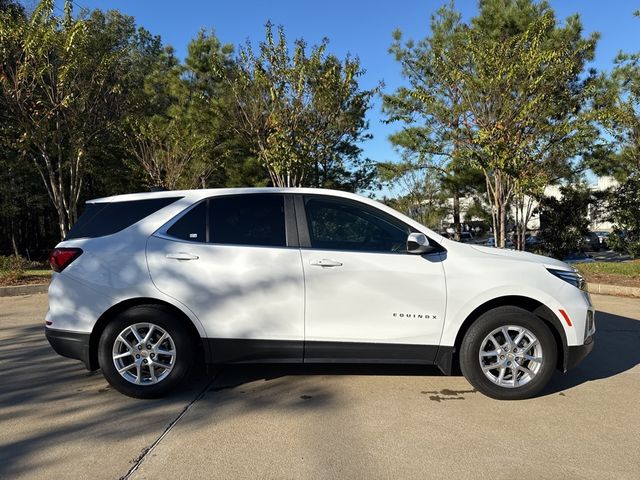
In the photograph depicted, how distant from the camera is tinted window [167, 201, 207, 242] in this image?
14.3 ft

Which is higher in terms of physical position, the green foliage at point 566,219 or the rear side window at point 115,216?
the green foliage at point 566,219

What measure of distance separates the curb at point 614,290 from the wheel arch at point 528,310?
20.1 ft

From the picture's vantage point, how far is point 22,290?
10.7 m

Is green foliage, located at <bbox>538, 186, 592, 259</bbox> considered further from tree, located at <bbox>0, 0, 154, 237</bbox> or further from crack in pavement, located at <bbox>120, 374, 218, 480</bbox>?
crack in pavement, located at <bbox>120, 374, 218, 480</bbox>

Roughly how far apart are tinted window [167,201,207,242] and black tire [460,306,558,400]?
2479mm

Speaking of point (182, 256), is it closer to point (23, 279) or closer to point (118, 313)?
point (118, 313)

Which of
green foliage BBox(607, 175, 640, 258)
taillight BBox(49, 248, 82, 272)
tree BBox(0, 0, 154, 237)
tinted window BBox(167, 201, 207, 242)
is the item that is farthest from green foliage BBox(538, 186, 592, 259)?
taillight BBox(49, 248, 82, 272)

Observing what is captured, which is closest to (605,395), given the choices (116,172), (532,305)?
(532,305)

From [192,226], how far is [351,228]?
1416 mm

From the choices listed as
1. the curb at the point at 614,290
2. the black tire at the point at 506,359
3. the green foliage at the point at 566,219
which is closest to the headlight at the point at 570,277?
the black tire at the point at 506,359

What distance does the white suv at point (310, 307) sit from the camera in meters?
4.18

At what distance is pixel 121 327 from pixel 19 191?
1802 centimetres

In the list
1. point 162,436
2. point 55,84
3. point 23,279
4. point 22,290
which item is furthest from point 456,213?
point 162,436

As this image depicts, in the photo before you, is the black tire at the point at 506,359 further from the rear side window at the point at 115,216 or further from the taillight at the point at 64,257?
the taillight at the point at 64,257
